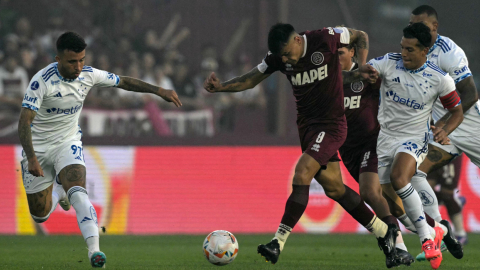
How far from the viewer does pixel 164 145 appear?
42.3 ft

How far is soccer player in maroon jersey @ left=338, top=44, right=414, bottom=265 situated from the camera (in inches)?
304

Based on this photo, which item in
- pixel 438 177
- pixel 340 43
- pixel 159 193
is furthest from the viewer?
pixel 159 193

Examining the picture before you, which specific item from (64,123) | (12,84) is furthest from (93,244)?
(12,84)

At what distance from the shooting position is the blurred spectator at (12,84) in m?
12.7

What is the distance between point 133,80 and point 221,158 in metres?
5.83

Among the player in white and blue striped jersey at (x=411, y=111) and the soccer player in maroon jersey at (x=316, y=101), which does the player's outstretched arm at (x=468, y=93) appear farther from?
the soccer player in maroon jersey at (x=316, y=101)

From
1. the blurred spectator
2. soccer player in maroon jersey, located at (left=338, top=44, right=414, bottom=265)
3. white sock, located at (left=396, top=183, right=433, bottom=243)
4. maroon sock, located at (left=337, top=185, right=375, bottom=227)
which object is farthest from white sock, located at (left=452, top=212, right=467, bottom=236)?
the blurred spectator

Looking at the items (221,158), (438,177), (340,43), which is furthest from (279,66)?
(221,158)

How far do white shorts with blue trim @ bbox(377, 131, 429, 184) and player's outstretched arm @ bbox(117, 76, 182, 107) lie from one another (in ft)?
7.22

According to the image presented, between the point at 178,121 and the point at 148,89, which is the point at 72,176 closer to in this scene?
the point at 148,89

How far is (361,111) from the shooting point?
7.96 m

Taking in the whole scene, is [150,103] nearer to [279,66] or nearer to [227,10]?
[227,10]

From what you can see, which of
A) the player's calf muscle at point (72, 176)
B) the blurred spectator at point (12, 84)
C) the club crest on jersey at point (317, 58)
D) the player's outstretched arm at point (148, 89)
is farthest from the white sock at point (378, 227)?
the blurred spectator at point (12, 84)

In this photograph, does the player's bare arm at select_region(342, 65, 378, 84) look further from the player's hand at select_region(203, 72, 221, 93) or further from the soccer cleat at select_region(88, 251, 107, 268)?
the soccer cleat at select_region(88, 251, 107, 268)
